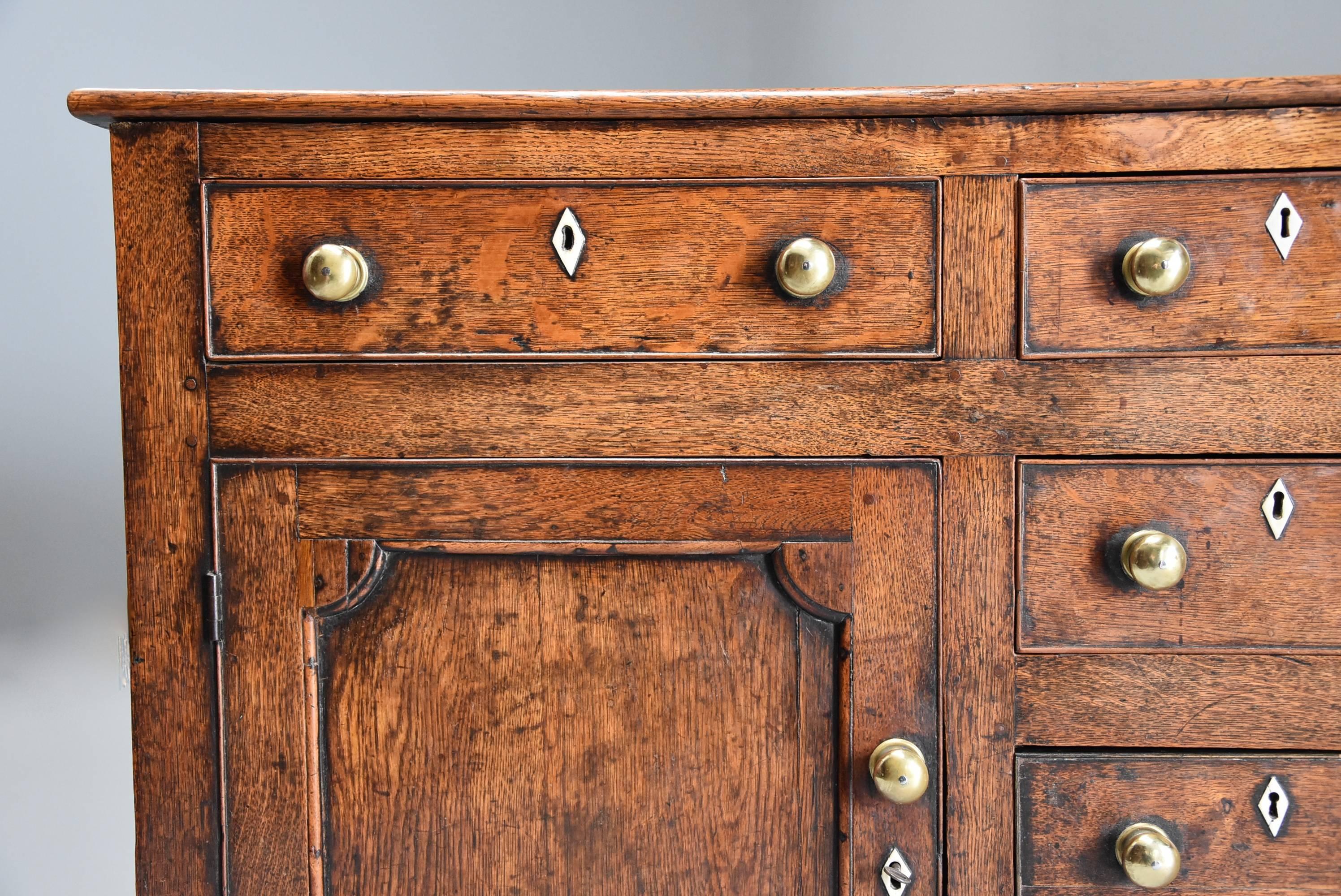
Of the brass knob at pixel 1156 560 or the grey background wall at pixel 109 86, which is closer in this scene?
the brass knob at pixel 1156 560

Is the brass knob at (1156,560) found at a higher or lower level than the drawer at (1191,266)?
lower

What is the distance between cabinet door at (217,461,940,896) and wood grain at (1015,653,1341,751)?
0.07 m

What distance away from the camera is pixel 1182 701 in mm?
532

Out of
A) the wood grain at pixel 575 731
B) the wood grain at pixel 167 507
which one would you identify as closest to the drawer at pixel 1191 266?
the wood grain at pixel 575 731

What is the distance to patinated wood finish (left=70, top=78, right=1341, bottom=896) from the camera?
519 mm

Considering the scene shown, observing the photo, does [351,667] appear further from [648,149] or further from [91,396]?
[91,396]

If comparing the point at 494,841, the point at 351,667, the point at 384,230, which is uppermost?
the point at 384,230

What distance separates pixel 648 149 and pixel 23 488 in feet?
2.88

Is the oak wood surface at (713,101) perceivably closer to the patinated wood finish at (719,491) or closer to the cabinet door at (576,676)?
the patinated wood finish at (719,491)

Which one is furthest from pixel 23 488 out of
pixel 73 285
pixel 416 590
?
pixel 416 590

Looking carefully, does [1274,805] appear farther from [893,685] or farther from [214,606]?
[214,606]

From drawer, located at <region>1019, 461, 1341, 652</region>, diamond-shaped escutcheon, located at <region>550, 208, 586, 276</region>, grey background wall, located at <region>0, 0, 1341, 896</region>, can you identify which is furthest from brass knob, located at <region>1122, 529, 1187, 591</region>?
A: grey background wall, located at <region>0, 0, 1341, 896</region>

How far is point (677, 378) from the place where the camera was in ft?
1.74

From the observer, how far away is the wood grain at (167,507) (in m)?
0.53
